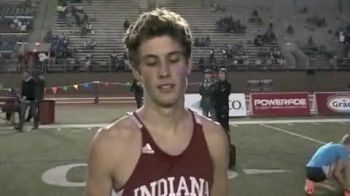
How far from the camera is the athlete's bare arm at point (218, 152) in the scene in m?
2.18

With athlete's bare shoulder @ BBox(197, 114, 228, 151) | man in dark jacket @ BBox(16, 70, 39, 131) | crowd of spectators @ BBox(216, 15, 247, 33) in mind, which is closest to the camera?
athlete's bare shoulder @ BBox(197, 114, 228, 151)

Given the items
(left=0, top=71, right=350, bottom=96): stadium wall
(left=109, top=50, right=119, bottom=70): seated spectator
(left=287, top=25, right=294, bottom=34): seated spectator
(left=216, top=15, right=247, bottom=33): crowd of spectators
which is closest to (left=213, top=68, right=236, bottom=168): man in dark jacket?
(left=0, top=71, right=350, bottom=96): stadium wall

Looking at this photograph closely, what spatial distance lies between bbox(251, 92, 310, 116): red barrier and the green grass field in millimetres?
1534

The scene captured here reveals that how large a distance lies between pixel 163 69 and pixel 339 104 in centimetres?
1864

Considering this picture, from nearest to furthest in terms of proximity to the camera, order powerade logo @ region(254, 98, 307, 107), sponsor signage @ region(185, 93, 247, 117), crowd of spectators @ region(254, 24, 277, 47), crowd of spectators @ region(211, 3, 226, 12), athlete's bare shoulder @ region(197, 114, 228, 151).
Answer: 1. athlete's bare shoulder @ region(197, 114, 228, 151)
2. sponsor signage @ region(185, 93, 247, 117)
3. powerade logo @ region(254, 98, 307, 107)
4. crowd of spectators @ region(254, 24, 277, 47)
5. crowd of spectators @ region(211, 3, 226, 12)

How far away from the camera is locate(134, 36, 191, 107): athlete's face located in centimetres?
201

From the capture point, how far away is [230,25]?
3750 centimetres

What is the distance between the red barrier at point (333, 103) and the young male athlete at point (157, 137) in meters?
18.2

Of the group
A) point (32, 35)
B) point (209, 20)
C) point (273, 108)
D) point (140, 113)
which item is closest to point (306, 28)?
point (209, 20)

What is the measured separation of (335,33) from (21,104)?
2698cm

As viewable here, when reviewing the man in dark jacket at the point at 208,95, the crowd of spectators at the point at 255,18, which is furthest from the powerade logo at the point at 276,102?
the crowd of spectators at the point at 255,18

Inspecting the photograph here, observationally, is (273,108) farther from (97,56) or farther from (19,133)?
(97,56)

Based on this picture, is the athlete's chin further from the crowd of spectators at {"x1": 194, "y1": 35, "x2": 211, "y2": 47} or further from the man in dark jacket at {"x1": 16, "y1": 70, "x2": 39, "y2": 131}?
the crowd of spectators at {"x1": 194, "y1": 35, "x2": 211, "y2": 47}

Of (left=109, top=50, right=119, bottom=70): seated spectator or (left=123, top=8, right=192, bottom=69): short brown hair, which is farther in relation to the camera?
(left=109, top=50, right=119, bottom=70): seated spectator
